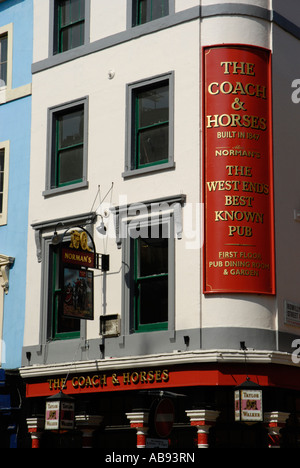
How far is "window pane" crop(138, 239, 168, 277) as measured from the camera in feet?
62.9

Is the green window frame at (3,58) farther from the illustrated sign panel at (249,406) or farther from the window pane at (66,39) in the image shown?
the illustrated sign panel at (249,406)

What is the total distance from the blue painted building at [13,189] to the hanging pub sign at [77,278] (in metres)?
2.82

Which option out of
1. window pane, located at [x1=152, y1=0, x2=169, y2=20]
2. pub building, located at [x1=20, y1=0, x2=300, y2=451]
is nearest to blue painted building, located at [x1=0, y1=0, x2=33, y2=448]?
pub building, located at [x1=20, y1=0, x2=300, y2=451]

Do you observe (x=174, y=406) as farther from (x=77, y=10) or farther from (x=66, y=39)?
(x=77, y=10)

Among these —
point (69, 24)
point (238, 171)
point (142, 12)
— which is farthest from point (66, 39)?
point (238, 171)

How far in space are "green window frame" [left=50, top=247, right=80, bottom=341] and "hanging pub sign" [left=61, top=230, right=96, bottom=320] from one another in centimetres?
133

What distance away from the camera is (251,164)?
1856 cm

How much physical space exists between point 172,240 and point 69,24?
251 inches

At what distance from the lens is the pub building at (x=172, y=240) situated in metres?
18.0

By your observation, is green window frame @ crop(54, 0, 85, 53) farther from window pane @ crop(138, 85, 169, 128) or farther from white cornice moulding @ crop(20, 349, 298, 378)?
white cornice moulding @ crop(20, 349, 298, 378)

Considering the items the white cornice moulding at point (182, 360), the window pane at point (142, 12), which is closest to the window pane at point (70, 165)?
the window pane at point (142, 12)
